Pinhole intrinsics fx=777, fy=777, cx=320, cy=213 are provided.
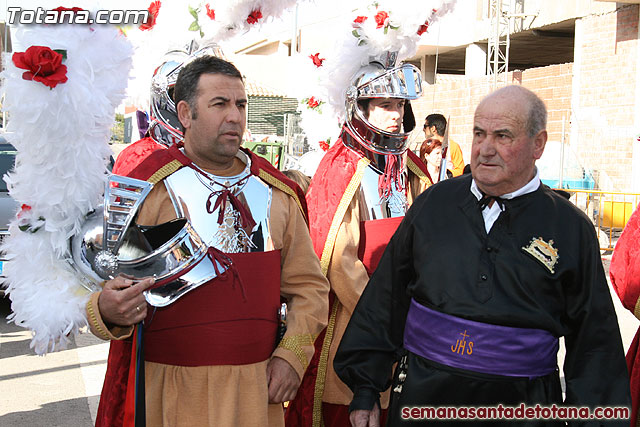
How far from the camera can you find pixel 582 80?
19.7 m

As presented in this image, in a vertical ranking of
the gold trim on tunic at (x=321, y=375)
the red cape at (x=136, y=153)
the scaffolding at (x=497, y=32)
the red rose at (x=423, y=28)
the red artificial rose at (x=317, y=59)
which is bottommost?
the gold trim on tunic at (x=321, y=375)

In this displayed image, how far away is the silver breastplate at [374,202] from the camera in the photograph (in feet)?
13.9

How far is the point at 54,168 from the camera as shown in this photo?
263cm

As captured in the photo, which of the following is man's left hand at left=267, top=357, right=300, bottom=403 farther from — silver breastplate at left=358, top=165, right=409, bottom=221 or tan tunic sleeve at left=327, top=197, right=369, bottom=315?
silver breastplate at left=358, top=165, right=409, bottom=221

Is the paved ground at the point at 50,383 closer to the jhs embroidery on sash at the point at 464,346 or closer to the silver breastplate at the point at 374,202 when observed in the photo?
the silver breastplate at the point at 374,202

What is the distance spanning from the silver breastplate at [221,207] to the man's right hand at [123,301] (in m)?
0.32

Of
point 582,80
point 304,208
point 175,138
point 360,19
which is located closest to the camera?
point 304,208

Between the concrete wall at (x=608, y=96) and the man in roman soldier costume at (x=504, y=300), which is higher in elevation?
the concrete wall at (x=608, y=96)

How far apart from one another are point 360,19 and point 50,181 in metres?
2.56

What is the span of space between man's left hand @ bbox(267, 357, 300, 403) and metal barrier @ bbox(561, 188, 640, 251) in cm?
1061

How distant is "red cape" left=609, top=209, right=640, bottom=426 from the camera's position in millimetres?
3580

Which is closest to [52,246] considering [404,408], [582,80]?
[404,408]

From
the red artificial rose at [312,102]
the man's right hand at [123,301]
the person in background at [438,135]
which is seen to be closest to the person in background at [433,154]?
the person in background at [438,135]

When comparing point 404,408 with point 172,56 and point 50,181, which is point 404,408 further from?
point 172,56
